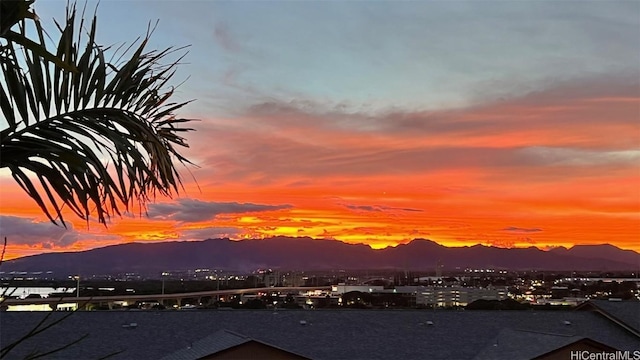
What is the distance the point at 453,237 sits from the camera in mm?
39750

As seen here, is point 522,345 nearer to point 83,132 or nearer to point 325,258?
point 83,132

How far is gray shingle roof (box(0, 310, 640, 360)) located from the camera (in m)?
14.5

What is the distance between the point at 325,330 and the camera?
16422 millimetres

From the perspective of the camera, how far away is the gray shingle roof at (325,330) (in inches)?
571

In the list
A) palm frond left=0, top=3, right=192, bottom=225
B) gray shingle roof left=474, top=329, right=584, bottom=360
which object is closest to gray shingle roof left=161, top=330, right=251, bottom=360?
gray shingle roof left=474, top=329, right=584, bottom=360

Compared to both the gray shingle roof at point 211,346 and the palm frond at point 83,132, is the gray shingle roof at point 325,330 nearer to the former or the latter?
the gray shingle roof at point 211,346

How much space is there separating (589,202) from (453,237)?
12.2m

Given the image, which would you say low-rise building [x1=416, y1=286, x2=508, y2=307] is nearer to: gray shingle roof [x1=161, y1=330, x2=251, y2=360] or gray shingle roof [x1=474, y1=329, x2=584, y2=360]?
gray shingle roof [x1=474, y1=329, x2=584, y2=360]

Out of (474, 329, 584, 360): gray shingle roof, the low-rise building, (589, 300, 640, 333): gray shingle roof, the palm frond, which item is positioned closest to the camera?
the palm frond

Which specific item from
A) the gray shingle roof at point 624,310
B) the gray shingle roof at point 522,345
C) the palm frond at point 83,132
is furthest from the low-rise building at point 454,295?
the palm frond at point 83,132

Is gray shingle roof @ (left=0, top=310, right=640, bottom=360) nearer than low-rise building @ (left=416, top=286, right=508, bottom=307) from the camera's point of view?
Yes

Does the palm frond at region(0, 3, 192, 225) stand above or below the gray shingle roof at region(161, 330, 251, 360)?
above

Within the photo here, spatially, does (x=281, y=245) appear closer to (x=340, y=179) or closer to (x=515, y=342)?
(x=340, y=179)

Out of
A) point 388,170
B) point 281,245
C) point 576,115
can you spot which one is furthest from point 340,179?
point 281,245
